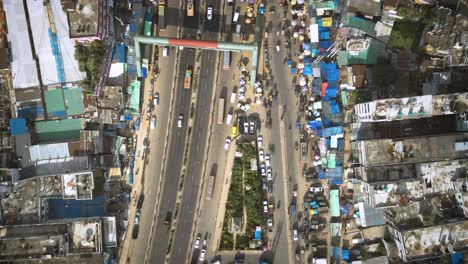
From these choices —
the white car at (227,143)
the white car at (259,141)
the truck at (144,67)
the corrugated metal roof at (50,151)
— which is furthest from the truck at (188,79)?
the corrugated metal roof at (50,151)

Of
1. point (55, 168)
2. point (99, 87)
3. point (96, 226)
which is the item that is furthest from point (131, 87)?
point (96, 226)

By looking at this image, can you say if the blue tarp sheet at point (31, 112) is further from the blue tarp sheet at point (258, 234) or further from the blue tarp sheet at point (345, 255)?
the blue tarp sheet at point (345, 255)

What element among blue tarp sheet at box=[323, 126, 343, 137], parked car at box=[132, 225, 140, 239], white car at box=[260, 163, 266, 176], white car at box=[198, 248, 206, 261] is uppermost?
blue tarp sheet at box=[323, 126, 343, 137]

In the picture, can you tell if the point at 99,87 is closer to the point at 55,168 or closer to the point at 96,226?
the point at 55,168

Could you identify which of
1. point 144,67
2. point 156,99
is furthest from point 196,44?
point 156,99

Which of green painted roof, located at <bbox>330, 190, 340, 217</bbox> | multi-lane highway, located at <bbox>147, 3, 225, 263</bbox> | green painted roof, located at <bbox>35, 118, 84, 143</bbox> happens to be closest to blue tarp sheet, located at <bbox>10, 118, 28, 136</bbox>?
green painted roof, located at <bbox>35, 118, 84, 143</bbox>

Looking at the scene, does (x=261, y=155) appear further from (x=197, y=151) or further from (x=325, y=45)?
(x=325, y=45)

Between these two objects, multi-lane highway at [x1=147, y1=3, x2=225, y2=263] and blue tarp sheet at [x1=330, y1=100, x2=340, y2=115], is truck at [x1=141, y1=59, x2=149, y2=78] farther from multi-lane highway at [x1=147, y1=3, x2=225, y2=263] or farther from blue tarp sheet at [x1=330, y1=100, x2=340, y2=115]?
blue tarp sheet at [x1=330, y1=100, x2=340, y2=115]
